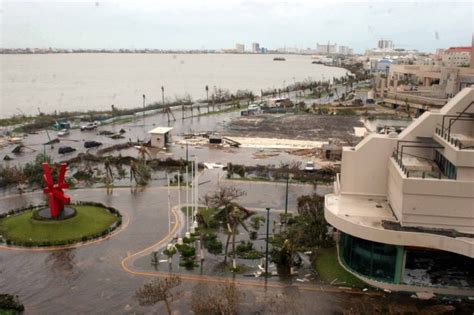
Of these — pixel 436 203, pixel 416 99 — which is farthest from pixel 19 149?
pixel 416 99

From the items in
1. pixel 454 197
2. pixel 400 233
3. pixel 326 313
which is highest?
pixel 454 197

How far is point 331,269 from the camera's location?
24.1 meters

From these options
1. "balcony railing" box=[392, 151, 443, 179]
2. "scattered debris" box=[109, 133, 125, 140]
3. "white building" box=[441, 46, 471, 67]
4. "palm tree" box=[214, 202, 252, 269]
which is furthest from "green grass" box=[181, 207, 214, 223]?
"white building" box=[441, 46, 471, 67]

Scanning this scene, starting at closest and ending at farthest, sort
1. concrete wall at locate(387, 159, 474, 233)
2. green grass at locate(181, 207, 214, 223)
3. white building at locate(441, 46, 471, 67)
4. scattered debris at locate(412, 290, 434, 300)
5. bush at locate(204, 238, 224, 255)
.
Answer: scattered debris at locate(412, 290, 434, 300) → concrete wall at locate(387, 159, 474, 233) → bush at locate(204, 238, 224, 255) → green grass at locate(181, 207, 214, 223) → white building at locate(441, 46, 471, 67)

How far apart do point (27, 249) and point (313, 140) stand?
134 feet

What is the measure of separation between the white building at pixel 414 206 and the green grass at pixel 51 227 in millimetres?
14201

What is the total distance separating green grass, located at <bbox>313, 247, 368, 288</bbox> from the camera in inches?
901

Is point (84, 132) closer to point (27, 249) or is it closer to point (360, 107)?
point (27, 249)

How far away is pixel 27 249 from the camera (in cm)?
2638

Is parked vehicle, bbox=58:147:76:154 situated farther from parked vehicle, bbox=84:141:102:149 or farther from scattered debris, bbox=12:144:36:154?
scattered debris, bbox=12:144:36:154

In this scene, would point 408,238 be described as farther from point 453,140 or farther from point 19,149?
point 19,149

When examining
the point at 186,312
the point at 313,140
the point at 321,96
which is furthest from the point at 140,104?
the point at 186,312

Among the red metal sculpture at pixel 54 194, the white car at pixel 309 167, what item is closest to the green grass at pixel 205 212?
the red metal sculpture at pixel 54 194

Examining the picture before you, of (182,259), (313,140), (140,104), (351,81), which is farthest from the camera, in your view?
(351,81)
